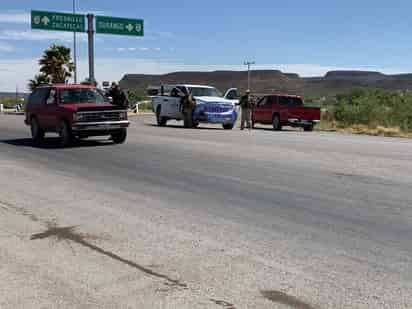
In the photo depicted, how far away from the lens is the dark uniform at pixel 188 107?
27786mm

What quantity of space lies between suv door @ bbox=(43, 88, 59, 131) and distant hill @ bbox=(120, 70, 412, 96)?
111 metres

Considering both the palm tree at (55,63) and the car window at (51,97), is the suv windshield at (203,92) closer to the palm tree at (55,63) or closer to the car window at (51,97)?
the car window at (51,97)

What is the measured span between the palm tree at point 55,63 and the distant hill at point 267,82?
7234 cm

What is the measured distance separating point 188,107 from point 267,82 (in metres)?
113

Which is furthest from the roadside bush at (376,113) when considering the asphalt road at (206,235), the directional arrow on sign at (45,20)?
the asphalt road at (206,235)

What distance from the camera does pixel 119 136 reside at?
1889cm

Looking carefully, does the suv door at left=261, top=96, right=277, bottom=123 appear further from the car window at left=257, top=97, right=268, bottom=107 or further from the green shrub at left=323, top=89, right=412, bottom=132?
the green shrub at left=323, top=89, right=412, bottom=132

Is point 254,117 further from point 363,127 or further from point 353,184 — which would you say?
point 353,184

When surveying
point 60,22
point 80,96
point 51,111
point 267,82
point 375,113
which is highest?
point 60,22

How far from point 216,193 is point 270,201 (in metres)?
1.07

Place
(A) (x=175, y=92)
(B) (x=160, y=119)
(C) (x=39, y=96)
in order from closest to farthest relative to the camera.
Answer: (C) (x=39, y=96) < (A) (x=175, y=92) < (B) (x=160, y=119)

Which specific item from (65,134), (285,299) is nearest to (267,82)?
(65,134)

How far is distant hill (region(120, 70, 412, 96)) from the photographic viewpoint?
5330 inches

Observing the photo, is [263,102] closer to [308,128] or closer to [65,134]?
[308,128]
